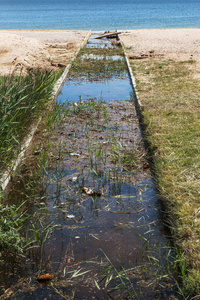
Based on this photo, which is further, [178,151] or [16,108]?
[16,108]

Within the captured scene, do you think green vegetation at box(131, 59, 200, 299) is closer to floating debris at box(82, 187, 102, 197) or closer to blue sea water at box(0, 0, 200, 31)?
floating debris at box(82, 187, 102, 197)

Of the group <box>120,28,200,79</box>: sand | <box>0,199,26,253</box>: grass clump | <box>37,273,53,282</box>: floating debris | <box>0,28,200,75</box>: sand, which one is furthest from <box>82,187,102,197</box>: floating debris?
<box>120,28,200,79</box>: sand

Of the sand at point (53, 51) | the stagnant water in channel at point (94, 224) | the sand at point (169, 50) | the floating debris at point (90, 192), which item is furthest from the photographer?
the sand at point (169, 50)

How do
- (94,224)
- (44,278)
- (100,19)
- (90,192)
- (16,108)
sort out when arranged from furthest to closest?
(100,19)
(16,108)
(90,192)
(94,224)
(44,278)

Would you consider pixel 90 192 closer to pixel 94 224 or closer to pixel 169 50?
pixel 94 224

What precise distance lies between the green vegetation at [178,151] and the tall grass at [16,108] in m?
1.75

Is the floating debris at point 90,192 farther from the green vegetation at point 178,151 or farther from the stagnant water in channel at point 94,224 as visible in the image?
the green vegetation at point 178,151

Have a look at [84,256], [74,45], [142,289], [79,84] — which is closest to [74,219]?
[84,256]

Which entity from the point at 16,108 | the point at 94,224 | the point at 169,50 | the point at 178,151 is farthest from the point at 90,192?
the point at 169,50

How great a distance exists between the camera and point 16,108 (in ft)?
16.1

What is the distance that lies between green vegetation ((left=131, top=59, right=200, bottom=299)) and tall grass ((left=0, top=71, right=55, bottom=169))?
1.75m

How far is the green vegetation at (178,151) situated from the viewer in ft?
9.75

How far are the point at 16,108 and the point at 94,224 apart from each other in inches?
84.8

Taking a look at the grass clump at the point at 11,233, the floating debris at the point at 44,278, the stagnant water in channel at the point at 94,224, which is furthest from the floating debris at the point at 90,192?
the floating debris at the point at 44,278
